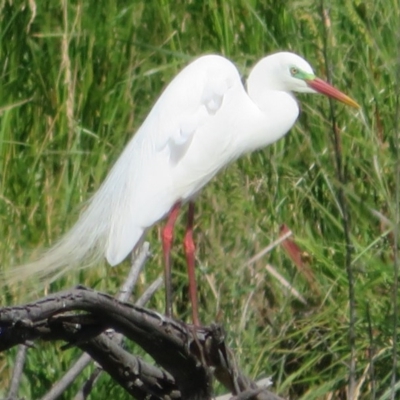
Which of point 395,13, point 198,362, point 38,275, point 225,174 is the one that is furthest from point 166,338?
point 395,13

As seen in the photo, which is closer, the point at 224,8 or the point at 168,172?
the point at 168,172

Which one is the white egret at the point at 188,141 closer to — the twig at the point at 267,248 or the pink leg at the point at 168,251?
the pink leg at the point at 168,251

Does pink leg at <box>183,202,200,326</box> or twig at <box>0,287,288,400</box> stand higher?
twig at <box>0,287,288,400</box>

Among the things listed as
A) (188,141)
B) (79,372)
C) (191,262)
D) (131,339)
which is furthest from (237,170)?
(131,339)

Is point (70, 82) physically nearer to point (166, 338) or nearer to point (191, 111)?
point (191, 111)

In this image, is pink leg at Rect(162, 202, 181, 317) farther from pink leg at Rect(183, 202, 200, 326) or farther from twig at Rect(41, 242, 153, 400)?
twig at Rect(41, 242, 153, 400)

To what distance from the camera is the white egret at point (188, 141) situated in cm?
202

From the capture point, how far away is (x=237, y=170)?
2.20 meters

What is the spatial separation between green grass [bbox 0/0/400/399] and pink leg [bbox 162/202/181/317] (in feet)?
0.26

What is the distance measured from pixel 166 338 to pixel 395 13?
127 centimetres

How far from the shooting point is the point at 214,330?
48.6 inches

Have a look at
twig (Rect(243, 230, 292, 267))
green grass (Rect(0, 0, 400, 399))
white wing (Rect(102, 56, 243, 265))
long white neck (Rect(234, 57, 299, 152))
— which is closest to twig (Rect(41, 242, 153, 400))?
green grass (Rect(0, 0, 400, 399))

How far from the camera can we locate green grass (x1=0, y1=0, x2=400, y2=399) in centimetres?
194

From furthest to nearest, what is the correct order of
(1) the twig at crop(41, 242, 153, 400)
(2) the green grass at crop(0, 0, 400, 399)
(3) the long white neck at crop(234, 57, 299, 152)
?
(3) the long white neck at crop(234, 57, 299, 152), (2) the green grass at crop(0, 0, 400, 399), (1) the twig at crop(41, 242, 153, 400)
